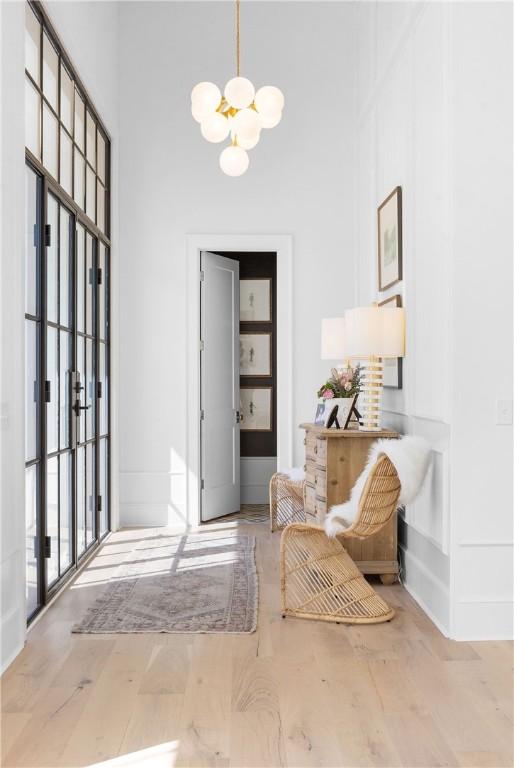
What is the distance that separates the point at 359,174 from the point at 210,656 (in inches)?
155

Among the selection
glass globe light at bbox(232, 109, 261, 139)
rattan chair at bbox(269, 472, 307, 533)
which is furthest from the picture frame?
glass globe light at bbox(232, 109, 261, 139)

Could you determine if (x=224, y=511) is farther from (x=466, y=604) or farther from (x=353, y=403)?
(x=466, y=604)

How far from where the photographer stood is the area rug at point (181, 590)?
3.19 m

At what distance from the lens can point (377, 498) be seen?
326 cm

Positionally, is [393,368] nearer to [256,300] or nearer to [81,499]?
[81,499]

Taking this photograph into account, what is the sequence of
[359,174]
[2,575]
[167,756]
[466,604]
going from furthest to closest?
[359,174] → [466,604] → [2,575] → [167,756]

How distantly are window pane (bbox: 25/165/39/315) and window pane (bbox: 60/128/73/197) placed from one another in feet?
1.78

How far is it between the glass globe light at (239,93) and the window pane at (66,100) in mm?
1022

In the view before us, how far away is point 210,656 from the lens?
2811mm

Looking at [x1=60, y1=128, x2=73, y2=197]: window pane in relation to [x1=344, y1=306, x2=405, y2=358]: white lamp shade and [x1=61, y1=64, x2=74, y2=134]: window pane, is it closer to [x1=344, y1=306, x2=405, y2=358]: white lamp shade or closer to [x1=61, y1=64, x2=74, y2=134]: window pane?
[x1=61, y1=64, x2=74, y2=134]: window pane

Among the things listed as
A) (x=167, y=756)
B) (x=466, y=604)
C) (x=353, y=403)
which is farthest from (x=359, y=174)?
(x=167, y=756)

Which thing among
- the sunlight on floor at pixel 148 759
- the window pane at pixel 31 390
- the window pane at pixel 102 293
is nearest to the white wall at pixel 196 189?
the window pane at pixel 102 293

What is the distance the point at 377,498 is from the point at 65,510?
6.00 ft

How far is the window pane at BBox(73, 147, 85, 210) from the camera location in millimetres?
4230
